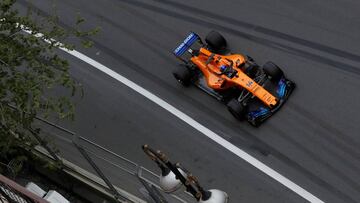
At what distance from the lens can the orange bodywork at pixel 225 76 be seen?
14.0 meters

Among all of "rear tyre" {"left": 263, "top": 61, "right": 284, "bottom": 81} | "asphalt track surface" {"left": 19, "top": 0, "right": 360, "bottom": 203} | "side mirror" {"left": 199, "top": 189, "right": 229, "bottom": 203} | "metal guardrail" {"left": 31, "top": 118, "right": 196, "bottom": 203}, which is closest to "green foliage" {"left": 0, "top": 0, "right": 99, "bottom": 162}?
"metal guardrail" {"left": 31, "top": 118, "right": 196, "bottom": 203}

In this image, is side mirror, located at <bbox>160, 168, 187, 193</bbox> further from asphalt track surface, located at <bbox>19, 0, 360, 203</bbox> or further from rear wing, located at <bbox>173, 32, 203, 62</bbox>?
rear wing, located at <bbox>173, 32, 203, 62</bbox>

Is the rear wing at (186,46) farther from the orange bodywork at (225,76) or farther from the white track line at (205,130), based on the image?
the white track line at (205,130)

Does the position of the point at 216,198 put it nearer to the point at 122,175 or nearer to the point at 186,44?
the point at 122,175

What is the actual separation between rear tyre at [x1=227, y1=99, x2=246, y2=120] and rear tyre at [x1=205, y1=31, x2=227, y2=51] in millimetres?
1723

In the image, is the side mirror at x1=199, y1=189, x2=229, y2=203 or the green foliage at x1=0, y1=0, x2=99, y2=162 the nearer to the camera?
the side mirror at x1=199, y1=189, x2=229, y2=203

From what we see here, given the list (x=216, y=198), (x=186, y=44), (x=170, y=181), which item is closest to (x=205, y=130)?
(x=186, y=44)

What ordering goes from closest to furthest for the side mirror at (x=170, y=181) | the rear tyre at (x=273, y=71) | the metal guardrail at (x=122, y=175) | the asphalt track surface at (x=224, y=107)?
the side mirror at (x=170, y=181) < the metal guardrail at (x=122, y=175) < the asphalt track surface at (x=224, y=107) < the rear tyre at (x=273, y=71)

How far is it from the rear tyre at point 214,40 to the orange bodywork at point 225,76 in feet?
1.19

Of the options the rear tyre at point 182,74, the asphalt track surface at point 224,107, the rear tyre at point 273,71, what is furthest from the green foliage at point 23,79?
the rear tyre at point 273,71

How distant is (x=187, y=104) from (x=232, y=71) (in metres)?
1.53

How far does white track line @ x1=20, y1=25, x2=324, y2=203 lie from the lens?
43.5ft

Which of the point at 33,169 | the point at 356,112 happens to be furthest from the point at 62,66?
the point at 356,112

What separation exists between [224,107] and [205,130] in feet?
2.43
